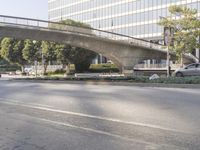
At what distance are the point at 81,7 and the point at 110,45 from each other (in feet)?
169

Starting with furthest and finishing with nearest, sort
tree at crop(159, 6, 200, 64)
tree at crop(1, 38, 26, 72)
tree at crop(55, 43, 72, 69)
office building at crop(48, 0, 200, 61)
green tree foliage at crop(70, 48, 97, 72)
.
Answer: office building at crop(48, 0, 200, 61)
tree at crop(1, 38, 26, 72)
green tree foliage at crop(70, 48, 97, 72)
tree at crop(55, 43, 72, 69)
tree at crop(159, 6, 200, 64)

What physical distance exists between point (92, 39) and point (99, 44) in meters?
1.84

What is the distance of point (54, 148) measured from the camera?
7074 millimetres

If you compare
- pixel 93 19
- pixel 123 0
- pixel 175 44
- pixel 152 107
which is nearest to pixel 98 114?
pixel 152 107

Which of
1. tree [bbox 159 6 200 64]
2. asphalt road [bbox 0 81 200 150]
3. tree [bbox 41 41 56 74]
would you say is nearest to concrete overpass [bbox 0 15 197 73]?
tree [bbox 41 41 56 74]

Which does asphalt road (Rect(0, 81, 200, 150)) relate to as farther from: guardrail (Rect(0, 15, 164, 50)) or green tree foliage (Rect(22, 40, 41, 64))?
green tree foliage (Rect(22, 40, 41, 64))

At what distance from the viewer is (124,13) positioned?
96.4m

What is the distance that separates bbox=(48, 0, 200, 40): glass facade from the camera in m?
87.4

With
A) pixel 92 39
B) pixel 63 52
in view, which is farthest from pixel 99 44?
pixel 63 52

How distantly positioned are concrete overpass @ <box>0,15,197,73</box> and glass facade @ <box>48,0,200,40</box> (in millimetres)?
20189

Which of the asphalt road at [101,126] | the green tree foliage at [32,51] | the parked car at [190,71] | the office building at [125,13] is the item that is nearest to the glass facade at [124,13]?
the office building at [125,13]

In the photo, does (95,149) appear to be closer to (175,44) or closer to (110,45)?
(175,44)

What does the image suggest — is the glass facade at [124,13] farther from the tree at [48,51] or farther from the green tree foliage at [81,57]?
the tree at [48,51]

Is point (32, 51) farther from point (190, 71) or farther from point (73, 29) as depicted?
point (190, 71)
